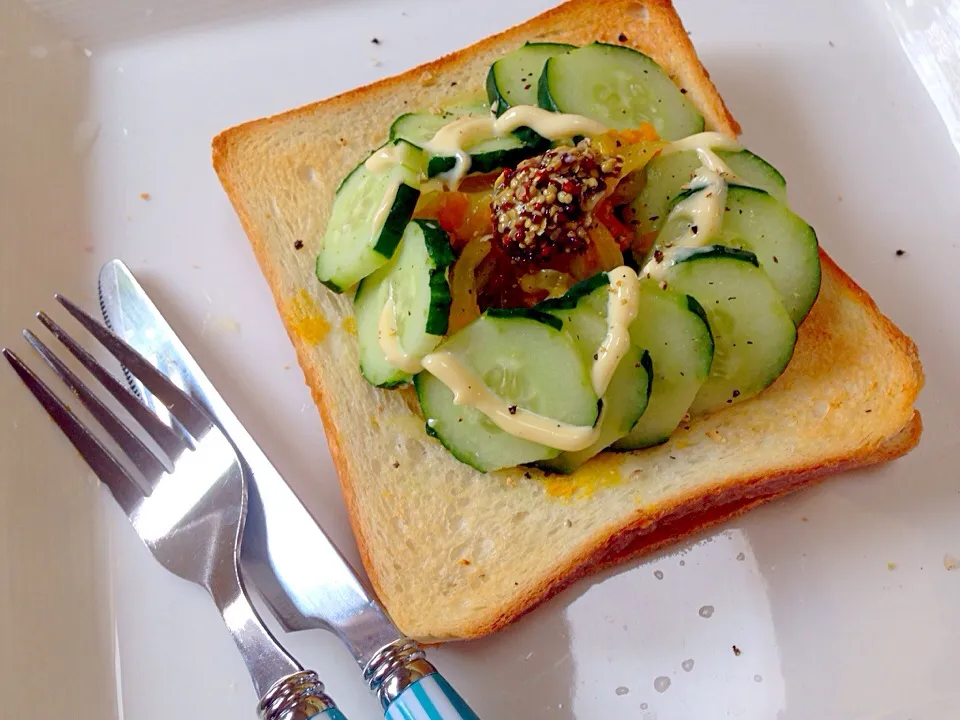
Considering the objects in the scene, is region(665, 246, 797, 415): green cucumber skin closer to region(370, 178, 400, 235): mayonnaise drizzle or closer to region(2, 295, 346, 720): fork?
region(370, 178, 400, 235): mayonnaise drizzle

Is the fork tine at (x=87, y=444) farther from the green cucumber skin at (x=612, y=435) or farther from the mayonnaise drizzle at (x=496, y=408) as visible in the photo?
the green cucumber skin at (x=612, y=435)

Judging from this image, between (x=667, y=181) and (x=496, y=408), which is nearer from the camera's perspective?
(x=496, y=408)

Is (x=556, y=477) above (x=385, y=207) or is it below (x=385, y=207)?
below

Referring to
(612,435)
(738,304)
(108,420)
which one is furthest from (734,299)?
(108,420)

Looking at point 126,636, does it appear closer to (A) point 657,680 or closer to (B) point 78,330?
(B) point 78,330

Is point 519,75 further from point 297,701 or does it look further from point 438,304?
point 297,701

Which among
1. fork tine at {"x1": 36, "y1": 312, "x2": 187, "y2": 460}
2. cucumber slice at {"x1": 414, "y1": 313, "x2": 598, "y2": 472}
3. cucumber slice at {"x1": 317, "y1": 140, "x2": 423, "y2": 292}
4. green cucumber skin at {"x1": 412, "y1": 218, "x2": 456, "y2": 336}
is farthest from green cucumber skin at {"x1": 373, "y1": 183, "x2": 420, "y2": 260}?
fork tine at {"x1": 36, "y1": 312, "x2": 187, "y2": 460}
